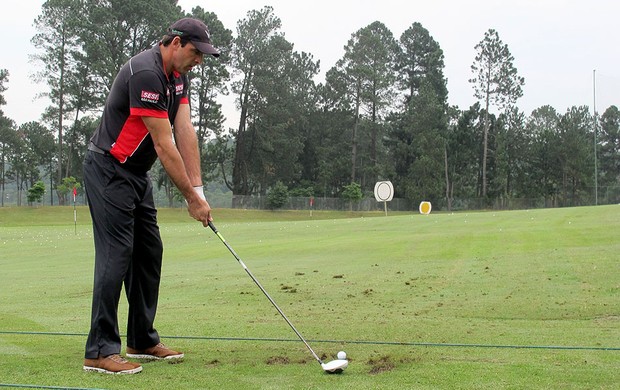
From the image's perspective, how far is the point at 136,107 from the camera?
15.9 ft

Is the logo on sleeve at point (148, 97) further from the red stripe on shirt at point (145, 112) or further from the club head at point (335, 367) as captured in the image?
the club head at point (335, 367)

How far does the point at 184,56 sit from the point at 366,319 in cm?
329

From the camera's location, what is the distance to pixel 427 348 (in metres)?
5.25

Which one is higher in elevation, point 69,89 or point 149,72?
point 69,89

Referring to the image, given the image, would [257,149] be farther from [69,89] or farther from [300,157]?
[69,89]

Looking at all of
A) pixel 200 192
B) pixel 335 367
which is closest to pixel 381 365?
pixel 335 367

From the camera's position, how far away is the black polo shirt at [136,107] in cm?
488

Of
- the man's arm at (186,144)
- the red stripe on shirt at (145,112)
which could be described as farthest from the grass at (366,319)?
the red stripe on shirt at (145,112)

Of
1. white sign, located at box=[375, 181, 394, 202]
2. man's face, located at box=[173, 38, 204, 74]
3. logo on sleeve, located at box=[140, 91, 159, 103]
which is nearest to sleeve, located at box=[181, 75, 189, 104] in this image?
man's face, located at box=[173, 38, 204, 74]

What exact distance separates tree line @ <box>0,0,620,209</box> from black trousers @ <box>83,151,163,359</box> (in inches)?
2562

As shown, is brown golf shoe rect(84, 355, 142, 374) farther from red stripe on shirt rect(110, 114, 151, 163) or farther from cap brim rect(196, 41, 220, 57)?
cap brim rect(196, 41, 220, 57)

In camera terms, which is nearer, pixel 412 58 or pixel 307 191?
pixel 307 191

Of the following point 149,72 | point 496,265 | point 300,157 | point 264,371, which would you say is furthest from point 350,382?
point 300,157

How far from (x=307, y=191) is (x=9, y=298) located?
248ft
